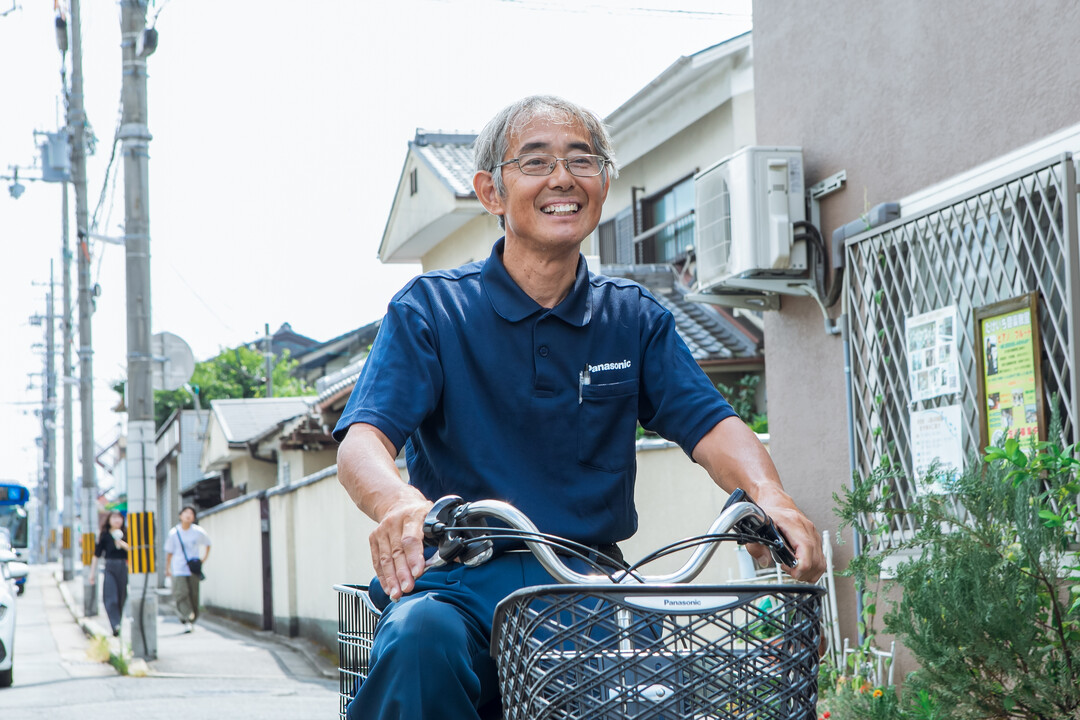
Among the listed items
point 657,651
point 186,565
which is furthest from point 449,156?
point 657,651

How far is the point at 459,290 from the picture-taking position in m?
2.62

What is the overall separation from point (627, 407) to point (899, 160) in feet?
14.9

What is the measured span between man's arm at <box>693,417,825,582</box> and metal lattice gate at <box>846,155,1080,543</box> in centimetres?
309

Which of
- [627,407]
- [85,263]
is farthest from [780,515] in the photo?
[85,263]

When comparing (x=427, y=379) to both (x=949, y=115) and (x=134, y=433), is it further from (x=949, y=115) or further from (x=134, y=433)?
(x=134, y=433)

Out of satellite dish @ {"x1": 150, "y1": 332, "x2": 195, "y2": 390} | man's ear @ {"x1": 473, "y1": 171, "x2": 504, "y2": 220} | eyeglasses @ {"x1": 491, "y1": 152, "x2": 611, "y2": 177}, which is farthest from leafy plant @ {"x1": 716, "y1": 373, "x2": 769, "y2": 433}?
eyeglasses @ {"x1": 491, "y1": 152, "x2": 611, "y2": 177}

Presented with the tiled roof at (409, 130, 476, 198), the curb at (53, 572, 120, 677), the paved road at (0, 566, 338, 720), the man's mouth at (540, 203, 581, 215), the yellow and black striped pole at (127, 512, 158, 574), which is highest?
the tiled roof at (409, 130, 476, 198)

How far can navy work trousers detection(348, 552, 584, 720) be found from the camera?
6.63ft

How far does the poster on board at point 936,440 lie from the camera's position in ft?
20.0

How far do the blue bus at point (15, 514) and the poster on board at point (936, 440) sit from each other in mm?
27175

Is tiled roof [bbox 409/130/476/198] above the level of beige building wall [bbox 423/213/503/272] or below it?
above

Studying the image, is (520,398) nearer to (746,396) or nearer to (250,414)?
(746,396)

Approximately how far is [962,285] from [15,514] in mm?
37060

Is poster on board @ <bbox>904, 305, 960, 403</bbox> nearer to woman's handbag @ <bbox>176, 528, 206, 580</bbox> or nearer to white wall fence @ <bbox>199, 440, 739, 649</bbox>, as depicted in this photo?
white wall fence @ <bbox>199, 440, 739, 649</bbox>
